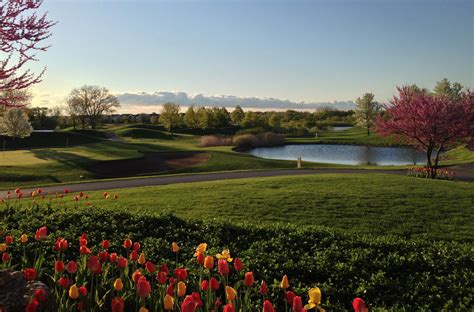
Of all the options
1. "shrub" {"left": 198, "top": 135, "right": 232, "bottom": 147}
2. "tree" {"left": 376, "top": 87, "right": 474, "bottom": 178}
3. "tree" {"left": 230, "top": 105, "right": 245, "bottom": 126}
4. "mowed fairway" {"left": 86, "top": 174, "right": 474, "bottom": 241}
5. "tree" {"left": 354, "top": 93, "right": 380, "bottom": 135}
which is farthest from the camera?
"tree" {"left": 230, "top": 105, "right": 245, "bottom": 126}

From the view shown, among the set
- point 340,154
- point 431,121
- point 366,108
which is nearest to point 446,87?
point 366,108

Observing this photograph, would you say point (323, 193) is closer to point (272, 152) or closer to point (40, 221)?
point (40, 221)

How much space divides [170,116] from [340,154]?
43.5 meters

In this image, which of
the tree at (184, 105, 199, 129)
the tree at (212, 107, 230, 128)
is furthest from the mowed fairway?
the tree at (212, 107, 230, 128)

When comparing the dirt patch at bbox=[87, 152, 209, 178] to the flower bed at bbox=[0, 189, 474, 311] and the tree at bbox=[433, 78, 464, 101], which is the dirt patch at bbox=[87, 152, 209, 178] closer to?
the flower bed at bbox=[0, 189, 474, 311]

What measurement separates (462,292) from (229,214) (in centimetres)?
732

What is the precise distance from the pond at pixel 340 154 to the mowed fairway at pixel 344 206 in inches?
1234

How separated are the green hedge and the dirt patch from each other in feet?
80.8

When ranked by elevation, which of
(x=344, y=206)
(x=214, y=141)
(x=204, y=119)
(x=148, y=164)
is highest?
(x=204, y=119)

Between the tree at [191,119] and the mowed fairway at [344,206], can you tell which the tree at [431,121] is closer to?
the mowed fairway at [344,206]

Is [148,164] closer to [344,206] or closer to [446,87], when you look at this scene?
[344,206]

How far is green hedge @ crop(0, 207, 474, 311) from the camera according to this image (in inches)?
210

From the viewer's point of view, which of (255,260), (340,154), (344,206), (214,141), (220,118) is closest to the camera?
(255,260)

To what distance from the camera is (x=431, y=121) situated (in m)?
24.7
